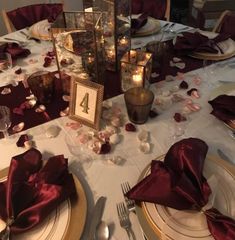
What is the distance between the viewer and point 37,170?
2.52 ft

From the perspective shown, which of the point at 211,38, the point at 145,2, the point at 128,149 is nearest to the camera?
the point at 128,149

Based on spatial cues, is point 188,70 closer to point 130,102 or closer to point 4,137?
point 130,102

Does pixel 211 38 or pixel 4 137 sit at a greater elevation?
pixel 211 38

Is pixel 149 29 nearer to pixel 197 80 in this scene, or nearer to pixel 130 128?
pixel 197 80

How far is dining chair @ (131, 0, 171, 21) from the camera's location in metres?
1.89

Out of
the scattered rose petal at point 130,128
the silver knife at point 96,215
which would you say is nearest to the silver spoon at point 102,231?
the silver knife at point 96,215

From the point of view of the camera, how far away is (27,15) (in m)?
1.79

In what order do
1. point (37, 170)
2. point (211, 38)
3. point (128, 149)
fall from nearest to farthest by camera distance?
point (37, 170)
point (128, 149)
point (211, 38)

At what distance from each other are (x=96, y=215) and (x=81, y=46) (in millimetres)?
599

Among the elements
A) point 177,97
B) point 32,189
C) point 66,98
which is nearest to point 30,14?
point 66,98

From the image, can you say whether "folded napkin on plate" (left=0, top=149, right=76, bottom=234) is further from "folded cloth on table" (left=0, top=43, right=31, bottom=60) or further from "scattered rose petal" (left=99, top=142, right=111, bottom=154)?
"folded cloth on table" (left=0, top=43, right=31, bottom=60)

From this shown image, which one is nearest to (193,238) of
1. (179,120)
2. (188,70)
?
(179,120)

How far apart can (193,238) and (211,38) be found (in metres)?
1.08

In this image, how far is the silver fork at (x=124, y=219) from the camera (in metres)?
0.66
